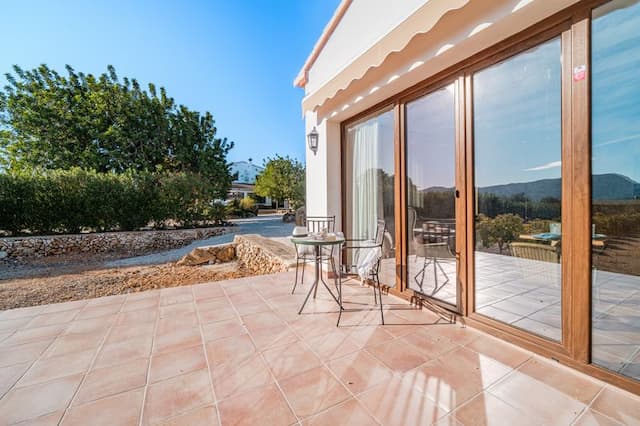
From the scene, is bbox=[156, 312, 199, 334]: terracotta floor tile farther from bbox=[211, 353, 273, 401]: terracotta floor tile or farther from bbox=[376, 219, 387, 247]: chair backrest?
bbox=[376, 219, 387, 247]: chair backrest

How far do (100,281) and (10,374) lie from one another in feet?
19.3

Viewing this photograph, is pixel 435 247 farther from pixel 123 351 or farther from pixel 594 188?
pixel 123 351

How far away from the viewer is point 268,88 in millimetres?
17094

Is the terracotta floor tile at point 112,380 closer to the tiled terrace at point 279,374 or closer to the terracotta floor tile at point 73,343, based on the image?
the tiled terrace at point 279,374

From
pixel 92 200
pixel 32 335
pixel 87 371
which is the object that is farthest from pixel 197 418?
pixel 92 200

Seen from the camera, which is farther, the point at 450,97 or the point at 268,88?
the point at 268,88

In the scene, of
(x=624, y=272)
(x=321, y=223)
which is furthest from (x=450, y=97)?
(x=321, y=223)

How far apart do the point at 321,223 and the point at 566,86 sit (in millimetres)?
4015

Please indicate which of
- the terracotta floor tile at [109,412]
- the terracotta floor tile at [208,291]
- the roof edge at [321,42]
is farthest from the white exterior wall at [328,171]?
the terracotta floor tile at [109,412]

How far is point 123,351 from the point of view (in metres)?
2.77

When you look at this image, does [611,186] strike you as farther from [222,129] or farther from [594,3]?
[222,129]

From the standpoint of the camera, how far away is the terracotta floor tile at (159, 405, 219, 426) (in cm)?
180

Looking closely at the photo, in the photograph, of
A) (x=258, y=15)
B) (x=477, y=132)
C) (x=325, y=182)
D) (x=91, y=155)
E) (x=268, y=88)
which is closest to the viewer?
(x=477, y=132)

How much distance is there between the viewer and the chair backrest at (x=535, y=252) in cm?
255
